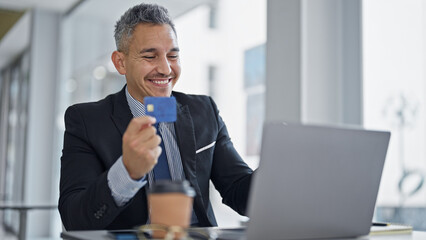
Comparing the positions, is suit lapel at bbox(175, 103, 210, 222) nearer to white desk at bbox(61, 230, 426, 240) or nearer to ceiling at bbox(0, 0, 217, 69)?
white desk at bbox(61, 230, 426, 240)

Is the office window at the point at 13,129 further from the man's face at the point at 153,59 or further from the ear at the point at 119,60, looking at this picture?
the man's face at the point at 153,59

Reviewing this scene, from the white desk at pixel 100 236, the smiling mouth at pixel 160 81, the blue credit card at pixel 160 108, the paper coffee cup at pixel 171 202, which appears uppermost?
the smiling mouth at pixel 160 81

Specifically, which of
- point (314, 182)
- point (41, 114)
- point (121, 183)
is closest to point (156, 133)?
point (121, 183)

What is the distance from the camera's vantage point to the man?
163cm

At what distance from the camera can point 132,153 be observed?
3.89 feet

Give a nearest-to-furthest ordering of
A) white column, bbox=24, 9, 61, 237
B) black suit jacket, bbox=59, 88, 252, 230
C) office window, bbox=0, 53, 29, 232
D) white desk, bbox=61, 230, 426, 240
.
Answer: white desk, bbox=61, 230, 426, 240 < black suit jacket, bbox=59, 88, 252, 230 < white column, bbox=24, 9, 61, 237 < office window, bbox=0, 53, 29, 232

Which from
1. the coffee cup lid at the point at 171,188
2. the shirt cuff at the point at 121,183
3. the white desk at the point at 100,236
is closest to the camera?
the coffee cup lid at the point at 171,188

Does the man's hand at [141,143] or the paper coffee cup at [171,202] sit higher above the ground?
the man's hand at [141,143]

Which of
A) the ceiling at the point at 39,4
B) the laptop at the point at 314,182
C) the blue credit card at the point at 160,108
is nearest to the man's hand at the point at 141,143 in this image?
the blue credit card at the point at 160,108

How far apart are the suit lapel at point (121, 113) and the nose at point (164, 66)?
0.17 m

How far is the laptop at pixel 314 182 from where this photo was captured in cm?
104

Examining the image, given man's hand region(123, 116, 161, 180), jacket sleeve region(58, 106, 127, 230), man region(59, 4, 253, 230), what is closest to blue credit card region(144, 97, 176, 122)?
man's hand region(123, 116, 161, 180)

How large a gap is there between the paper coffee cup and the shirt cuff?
297 mm

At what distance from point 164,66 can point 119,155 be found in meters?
0.32
